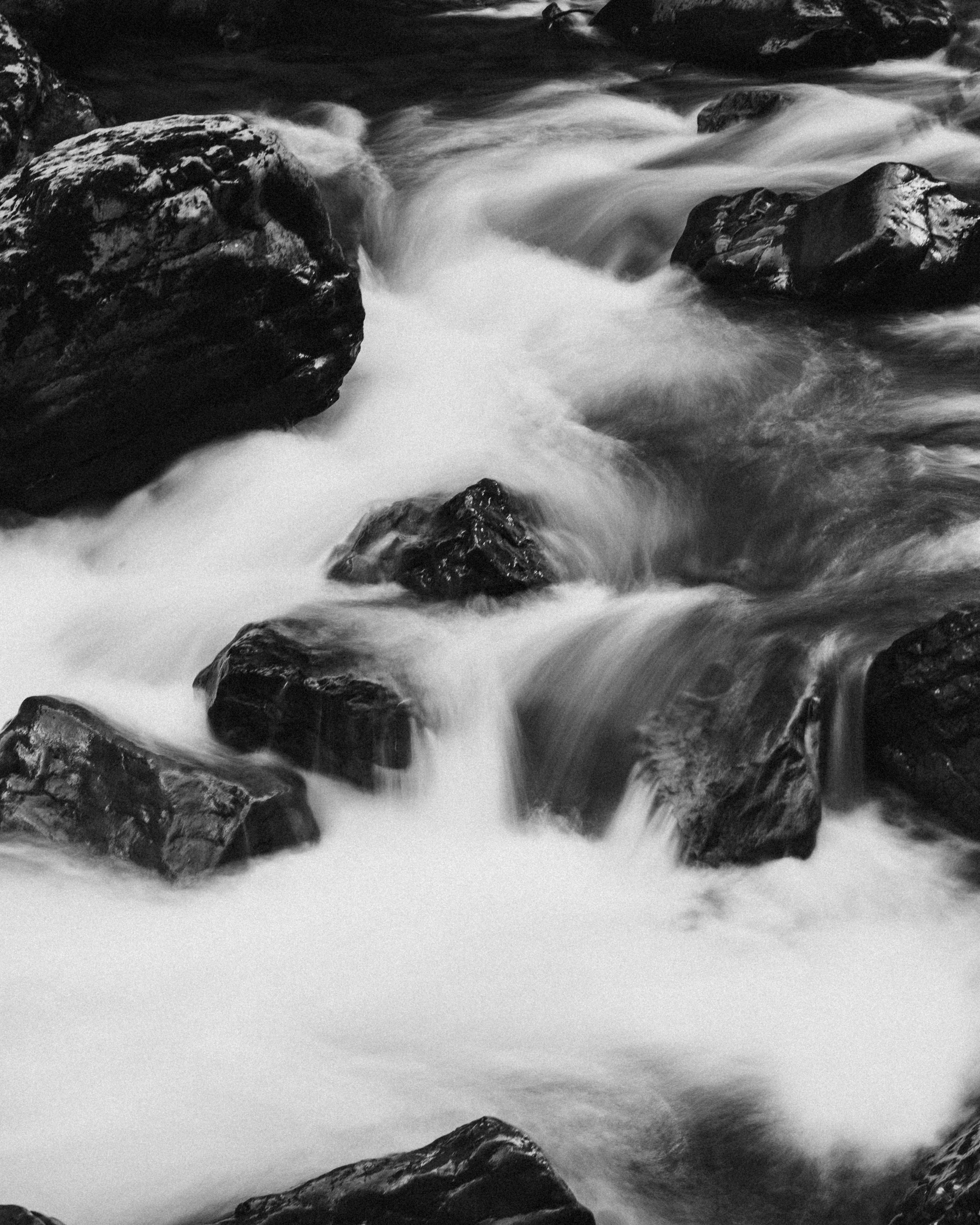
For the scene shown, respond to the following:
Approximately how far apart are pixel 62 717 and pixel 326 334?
3.20m

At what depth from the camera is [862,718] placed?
5965 millimetres

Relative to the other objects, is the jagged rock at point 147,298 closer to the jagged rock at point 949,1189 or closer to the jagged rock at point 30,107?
the jagged rock at point 30,107

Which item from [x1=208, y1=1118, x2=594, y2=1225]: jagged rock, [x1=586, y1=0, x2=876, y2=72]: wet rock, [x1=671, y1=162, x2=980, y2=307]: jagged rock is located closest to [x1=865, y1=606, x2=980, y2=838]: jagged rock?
[x1=208, y1=1118, x2=594, y2=1225]: jagged rock

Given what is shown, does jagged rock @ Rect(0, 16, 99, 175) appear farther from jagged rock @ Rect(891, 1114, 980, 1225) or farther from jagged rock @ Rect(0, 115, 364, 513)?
jagged rock @ Rect(891, 1114, 980, 1225)

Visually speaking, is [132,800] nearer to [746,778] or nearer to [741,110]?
[746,778]

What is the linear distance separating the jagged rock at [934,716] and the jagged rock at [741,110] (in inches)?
269

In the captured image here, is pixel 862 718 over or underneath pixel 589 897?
over

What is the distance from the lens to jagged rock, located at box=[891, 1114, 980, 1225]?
13.4ft

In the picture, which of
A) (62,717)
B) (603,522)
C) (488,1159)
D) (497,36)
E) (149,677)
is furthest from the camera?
(497,36)

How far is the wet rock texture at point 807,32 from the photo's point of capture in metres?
12.8

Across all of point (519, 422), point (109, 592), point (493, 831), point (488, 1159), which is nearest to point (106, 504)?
point (109, 592)

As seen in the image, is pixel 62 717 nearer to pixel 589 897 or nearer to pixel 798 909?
pixel 589 897

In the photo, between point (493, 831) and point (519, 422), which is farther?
point (519, 422)

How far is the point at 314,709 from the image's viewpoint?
239 inches
